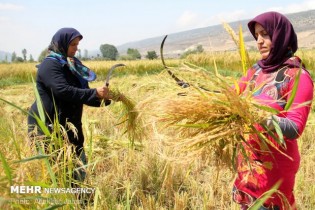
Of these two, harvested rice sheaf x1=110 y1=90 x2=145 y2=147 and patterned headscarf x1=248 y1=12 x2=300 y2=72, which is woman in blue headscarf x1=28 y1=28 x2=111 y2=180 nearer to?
harvested rice sheaf x1=110 y1=90 x2=145 y2=147

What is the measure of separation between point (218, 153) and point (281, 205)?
1.61 ft

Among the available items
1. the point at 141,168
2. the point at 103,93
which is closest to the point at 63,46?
the point at 103,93

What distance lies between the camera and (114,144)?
3.20 m

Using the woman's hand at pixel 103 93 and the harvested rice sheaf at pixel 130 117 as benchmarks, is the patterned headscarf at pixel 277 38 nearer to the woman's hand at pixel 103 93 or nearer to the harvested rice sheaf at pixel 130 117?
the harvested rice sheaf at pixel 130 117

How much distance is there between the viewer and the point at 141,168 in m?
2.52

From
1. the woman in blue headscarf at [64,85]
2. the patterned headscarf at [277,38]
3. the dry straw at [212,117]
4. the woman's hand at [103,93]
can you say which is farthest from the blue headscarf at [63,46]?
the patterned headscarf at [277,38]

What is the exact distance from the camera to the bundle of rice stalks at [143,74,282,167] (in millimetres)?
1067

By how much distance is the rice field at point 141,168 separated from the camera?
112cm

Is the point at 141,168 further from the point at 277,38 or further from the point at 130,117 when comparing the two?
the point at 277,38

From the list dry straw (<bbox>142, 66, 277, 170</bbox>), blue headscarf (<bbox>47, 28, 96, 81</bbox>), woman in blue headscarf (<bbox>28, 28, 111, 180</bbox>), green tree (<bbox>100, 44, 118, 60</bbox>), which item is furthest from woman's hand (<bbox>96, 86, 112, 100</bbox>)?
green tree (<bbox>100, 44, 118, 60</bbox>)

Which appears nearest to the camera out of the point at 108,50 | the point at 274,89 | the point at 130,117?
the point at 274,89

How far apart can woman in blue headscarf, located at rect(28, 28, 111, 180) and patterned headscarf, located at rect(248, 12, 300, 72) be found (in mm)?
1181

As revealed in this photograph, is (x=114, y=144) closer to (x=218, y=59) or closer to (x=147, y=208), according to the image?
(x=147, y=208)

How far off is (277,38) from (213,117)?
0.57 meters
